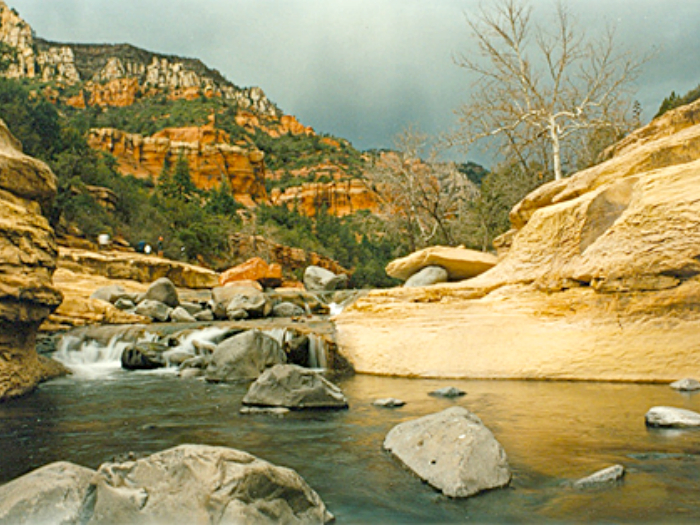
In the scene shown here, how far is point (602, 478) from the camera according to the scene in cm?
292

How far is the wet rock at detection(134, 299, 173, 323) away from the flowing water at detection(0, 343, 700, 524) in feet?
24.5

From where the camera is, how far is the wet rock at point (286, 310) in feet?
53.2

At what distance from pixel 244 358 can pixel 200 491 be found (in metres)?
6.00

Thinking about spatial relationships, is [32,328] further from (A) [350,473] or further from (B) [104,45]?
(B) [104,45]

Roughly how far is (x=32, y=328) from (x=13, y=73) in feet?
329

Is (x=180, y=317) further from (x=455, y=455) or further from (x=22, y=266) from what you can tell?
(x=455, y=455)

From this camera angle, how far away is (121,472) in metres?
2.48

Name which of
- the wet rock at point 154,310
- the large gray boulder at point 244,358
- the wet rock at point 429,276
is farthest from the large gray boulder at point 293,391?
the wet rock at point 154,310

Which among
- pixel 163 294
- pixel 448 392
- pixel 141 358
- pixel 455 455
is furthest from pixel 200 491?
pixel 163 294

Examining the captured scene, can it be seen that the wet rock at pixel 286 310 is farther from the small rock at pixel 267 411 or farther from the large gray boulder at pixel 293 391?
the small rock at pixel 267 411

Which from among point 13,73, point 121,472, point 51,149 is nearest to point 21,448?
point 121,472

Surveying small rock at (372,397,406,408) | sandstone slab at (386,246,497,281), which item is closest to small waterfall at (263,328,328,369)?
small rock at (372,397,406,408)

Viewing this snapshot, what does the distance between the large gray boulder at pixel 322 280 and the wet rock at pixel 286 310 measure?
1285 centimetres

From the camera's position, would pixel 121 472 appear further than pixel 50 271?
No
